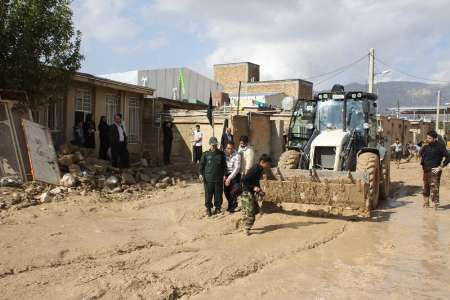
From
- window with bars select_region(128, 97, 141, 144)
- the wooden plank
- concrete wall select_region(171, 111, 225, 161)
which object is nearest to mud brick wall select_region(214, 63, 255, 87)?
concrete wall select_region(171, 111, 225, 161)

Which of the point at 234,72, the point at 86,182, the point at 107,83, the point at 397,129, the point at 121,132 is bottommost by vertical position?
the point at 86,182

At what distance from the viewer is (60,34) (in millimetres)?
11625

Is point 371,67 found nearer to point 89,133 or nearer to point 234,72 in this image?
point 89,133

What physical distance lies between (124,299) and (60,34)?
8579 millimetres

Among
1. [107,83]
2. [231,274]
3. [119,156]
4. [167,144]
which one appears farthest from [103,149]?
[231,274]

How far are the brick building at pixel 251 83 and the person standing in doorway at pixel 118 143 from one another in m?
29.5

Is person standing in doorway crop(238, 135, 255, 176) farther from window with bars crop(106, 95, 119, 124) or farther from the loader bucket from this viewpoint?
window with bars crop(106, 95, 119, 124)

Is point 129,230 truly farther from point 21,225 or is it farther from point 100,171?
point 100,171

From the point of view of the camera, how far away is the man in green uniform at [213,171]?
9.15 meters

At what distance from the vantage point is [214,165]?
9148 millimetres

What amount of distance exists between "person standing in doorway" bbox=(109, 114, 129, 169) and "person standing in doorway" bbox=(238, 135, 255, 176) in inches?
210

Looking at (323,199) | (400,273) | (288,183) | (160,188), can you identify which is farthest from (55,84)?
(400,273)

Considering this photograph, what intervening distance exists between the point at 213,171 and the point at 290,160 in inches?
89.3

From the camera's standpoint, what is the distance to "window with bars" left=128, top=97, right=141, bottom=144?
18.8 meters
